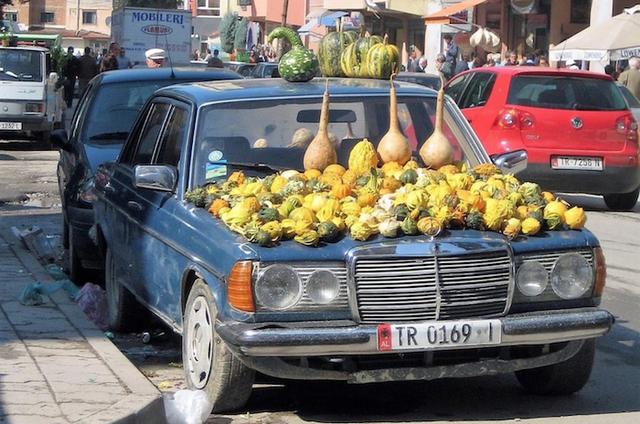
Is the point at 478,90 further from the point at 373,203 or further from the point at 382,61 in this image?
the point at 373,203

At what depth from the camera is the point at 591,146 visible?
1518cm

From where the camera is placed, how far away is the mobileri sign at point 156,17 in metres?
37.6

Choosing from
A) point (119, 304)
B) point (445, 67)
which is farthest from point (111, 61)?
point (119, 304)

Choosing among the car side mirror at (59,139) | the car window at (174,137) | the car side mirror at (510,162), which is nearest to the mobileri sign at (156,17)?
the car side mirror at (59,139)

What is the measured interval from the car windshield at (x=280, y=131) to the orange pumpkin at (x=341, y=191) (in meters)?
0.57

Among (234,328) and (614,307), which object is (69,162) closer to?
(614,307)

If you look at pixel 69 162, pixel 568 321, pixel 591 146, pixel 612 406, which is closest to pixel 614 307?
pixel 612 406

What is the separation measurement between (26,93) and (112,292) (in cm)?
1806

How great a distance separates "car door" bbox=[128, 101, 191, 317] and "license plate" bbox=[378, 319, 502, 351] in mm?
1274

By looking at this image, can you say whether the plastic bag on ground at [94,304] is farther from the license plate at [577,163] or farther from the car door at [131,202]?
the license plate at [577,163]

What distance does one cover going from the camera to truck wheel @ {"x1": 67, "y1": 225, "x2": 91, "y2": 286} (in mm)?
10117

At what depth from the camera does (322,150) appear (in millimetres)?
6961

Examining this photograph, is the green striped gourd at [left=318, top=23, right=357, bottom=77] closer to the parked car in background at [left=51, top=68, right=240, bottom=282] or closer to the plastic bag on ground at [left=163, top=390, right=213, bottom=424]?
the parked car in background at [left=51, top=68, right=240, bottom=282]

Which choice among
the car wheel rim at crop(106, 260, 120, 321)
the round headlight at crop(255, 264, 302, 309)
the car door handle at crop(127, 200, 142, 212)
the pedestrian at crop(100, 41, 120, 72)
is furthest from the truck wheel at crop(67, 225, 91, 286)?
the pedestrian at crop(100, 41, 120, 72)
